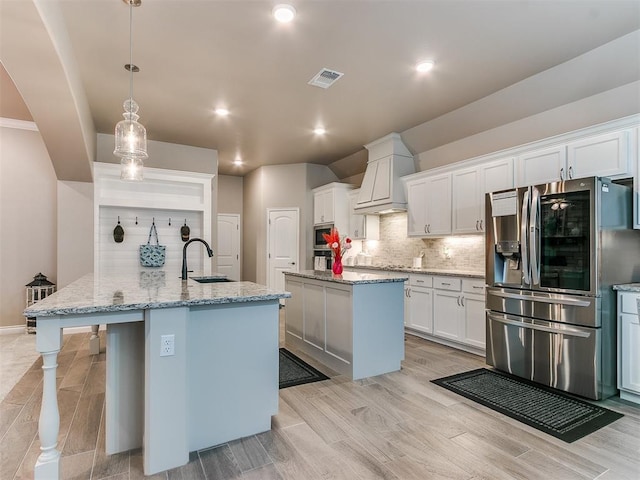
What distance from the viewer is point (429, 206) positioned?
16.7ft

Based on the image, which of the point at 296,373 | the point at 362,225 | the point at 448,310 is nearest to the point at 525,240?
the point at 448,310

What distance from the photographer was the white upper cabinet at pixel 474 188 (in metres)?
4.10

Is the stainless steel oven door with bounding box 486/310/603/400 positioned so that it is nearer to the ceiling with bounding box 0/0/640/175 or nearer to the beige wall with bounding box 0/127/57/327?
the ceiling with bounding box 0/0/640/175

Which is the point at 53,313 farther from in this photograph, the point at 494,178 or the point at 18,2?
the point at 494,178

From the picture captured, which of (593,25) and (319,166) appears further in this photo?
(319,166)

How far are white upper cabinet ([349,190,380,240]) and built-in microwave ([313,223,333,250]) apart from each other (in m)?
0.46

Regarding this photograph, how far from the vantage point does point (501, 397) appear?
2945mm

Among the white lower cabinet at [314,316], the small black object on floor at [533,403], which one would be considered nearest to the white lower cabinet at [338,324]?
the white lower cabinet at [314,316]

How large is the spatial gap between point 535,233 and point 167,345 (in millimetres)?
3114

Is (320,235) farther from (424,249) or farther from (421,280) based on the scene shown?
(421,280)

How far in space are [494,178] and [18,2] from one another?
4.45m

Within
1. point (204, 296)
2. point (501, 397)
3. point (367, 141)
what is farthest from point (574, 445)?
point (367, 141)

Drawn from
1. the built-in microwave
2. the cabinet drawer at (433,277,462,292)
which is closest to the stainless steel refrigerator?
the cabinet drawer at (433,277,462,292)

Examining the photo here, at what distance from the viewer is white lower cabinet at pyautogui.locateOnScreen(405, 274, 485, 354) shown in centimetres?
407
